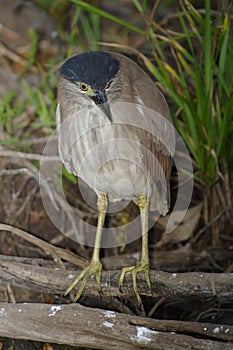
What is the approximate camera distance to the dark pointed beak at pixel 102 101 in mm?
2803

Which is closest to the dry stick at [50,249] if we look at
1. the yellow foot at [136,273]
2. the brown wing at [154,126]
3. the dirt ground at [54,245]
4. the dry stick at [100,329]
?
the dirt ground at [54,245]

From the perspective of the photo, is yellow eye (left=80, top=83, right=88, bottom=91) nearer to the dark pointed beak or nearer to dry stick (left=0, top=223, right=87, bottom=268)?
the dark pointed beak

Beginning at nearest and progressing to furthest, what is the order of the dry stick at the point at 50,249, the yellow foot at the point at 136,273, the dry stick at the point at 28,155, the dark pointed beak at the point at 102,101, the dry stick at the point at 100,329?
the dry stick at the point at 100,329 → the dark pointed beak at the point at 102,101 → the yellow foot at the point at 136,273 → the dry stick at the point at 50,249 → the dry stick at the point at 28,155

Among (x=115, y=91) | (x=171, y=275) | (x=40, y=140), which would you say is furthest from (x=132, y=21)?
(x=171, y=275)

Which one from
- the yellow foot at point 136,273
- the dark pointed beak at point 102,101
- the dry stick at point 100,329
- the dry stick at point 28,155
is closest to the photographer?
the dry stick at point 100,329

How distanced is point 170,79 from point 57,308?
5.07 ft

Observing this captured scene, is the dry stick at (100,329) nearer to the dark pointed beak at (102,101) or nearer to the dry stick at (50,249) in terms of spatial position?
the dry stick at (50,249)

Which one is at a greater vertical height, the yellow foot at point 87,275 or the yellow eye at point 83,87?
the yellow eye at point 83,87

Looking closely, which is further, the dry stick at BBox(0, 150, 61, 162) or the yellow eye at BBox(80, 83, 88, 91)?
the dry stick at BBox(0, 150, 61, 162)

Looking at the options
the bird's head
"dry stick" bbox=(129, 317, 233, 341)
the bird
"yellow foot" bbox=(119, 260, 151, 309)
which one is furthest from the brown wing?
"dry stick" bbox=(129, 317, 233, 341)

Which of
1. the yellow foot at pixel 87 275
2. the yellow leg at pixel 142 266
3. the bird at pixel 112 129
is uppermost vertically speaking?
the bird at pixel 112 129

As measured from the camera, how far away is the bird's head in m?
2.81

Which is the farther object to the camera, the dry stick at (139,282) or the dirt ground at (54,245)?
the dirt ground at (54,245)

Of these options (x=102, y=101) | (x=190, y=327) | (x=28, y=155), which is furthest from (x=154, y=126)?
(x=28, y=155)
